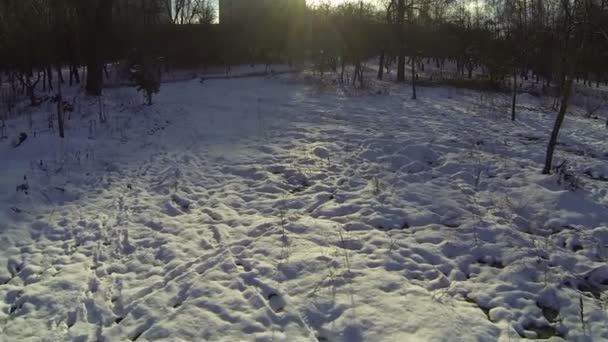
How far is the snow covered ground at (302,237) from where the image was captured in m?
4.23

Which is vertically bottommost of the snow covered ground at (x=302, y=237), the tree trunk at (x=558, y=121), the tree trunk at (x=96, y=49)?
the snow covered ground at (x=302, y=237)

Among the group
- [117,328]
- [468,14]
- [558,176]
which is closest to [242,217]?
[117,328]

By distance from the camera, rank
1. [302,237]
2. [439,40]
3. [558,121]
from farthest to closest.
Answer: [439,40] < [558,121] < [302,237]

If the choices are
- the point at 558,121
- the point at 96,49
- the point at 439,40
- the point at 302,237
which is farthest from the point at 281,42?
the point at 302,237

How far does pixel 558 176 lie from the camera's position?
25.2ft

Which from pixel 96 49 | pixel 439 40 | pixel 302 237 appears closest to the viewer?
pixel 302 237

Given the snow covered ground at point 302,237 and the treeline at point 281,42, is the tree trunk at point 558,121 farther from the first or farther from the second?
the treeline at point 281,42

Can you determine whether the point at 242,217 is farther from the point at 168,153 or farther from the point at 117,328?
the point at 168,153

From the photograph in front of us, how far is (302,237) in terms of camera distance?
6.00 meters

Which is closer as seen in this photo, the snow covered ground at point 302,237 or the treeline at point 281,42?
the snow covered ground at point 302,237

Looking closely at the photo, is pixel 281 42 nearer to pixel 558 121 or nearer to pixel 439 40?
pixel 439 40

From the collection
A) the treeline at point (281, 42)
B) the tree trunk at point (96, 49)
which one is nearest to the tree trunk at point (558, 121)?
the treeline at point (281, 42)

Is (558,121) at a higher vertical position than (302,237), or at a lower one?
higher

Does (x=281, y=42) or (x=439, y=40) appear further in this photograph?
(x=439, y=40)
